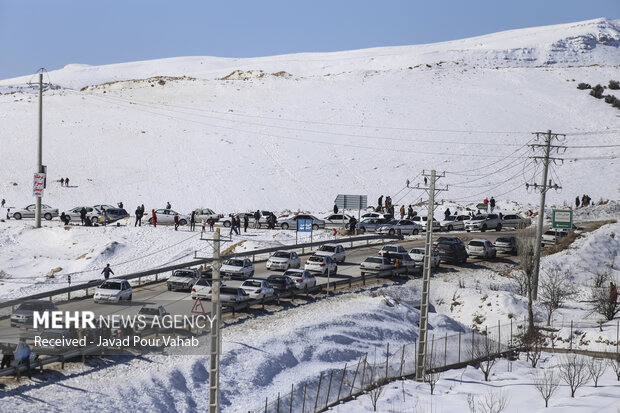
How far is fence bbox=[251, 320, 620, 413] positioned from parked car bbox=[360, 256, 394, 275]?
23.9ft

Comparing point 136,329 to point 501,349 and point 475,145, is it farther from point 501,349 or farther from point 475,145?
point 475,145

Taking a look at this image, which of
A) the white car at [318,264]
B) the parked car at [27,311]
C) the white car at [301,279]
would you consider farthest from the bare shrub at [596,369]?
the parked car at [27,311]

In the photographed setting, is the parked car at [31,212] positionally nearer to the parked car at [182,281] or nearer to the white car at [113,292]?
the parked car at [182,281]

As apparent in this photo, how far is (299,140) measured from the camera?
10494 cm

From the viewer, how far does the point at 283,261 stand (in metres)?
48.6

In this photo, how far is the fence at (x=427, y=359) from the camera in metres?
30.5

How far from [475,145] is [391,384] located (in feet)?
246

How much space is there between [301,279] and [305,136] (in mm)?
64995

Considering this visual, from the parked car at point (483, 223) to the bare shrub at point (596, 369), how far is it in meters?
30.4

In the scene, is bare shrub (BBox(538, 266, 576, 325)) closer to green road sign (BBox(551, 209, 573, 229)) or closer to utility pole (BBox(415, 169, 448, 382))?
green road sign (BBox(551, 209, 573, 229))

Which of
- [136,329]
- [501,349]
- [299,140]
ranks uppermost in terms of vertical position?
[299,140]

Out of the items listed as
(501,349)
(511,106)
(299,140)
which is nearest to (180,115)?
(299,140)

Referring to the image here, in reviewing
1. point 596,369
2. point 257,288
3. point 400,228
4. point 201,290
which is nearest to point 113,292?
point 201,290

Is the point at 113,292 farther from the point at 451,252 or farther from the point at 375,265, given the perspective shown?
the point at 451,252
